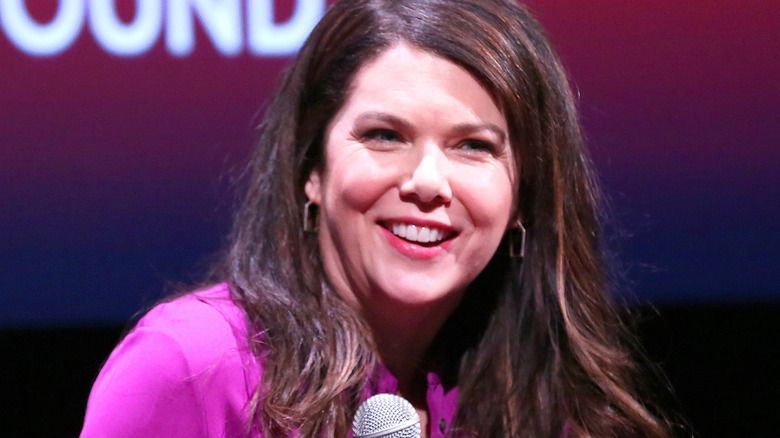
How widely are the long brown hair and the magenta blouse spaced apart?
4 centimetres

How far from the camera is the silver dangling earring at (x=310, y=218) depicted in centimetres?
173

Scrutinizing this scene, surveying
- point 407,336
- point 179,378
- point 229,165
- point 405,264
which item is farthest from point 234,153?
point 179,378

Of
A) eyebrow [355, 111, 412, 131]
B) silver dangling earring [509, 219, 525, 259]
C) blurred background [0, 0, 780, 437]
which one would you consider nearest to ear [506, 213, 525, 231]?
silver dangling earring [509, 219, 525, 259]

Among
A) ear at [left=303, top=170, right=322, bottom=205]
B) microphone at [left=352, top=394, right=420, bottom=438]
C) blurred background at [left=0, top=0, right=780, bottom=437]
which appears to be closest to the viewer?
microphone at [left=352, top=394, right=420, bottom=438]

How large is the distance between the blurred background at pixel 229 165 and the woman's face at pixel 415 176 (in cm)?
84

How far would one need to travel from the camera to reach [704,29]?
8.33ft

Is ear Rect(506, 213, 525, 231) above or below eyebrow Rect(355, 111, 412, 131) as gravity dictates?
below

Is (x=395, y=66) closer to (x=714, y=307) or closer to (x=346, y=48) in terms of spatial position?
(x=346, y=48)

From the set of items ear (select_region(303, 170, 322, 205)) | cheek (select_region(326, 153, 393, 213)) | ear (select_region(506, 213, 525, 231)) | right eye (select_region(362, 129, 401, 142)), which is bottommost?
ear (select_region(506, 213, 525, 231))

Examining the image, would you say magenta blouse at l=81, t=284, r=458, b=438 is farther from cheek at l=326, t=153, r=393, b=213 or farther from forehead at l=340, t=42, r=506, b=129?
forehead at l=340, t=42, r=506, b=129

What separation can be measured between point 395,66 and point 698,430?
1.58 meters

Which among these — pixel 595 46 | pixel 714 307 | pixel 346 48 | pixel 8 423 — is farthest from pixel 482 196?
pixel 8 423

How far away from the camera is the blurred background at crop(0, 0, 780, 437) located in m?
2.38

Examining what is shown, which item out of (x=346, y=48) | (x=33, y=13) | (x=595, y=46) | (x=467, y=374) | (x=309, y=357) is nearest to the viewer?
(x=309, y=357)
